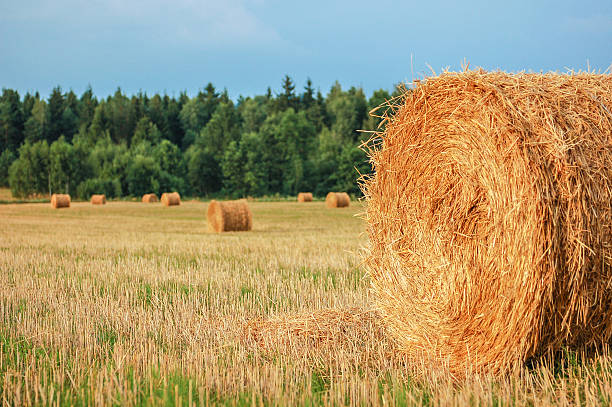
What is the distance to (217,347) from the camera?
5.15 meters

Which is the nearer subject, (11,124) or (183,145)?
(11,124)

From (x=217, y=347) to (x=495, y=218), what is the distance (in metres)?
2.63

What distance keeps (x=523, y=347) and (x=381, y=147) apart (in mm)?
2529

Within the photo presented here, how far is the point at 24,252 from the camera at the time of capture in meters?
12.7

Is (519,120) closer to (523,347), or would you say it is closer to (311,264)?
(523,347)

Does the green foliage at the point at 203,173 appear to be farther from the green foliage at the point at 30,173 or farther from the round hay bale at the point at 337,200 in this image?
the round hay bale at the point at 337,200

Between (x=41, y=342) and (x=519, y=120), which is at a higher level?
(x=519, y=120)

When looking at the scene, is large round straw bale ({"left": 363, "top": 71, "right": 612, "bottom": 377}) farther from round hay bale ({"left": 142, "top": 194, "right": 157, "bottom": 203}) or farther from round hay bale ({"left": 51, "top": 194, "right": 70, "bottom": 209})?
round hay bale ({"left": 142, "top": 194, "right": 157, "bottom": 203})

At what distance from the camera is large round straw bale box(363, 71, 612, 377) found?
421 cm

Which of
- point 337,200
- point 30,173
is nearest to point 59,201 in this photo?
point 337,200

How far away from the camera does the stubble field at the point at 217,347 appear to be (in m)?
3.95

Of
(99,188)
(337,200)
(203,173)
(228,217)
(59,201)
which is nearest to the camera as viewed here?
(228,217)

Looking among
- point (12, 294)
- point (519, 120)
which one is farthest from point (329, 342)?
point (12, 294)

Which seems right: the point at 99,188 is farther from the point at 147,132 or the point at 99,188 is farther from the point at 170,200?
the point at 147,132
